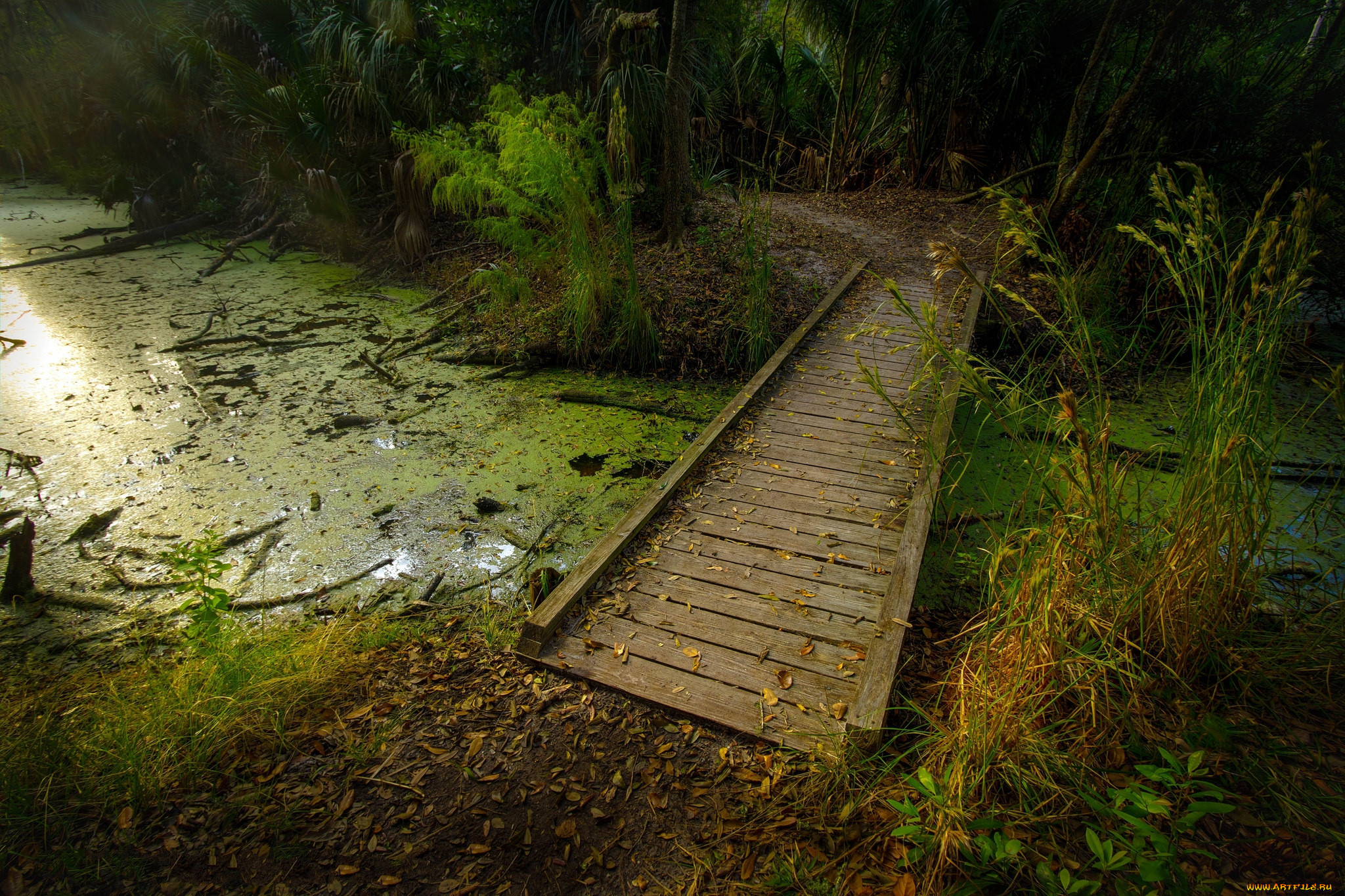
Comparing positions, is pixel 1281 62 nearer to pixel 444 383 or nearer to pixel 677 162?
pixel 677 162

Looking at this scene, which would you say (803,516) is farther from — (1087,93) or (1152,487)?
(1087,93)

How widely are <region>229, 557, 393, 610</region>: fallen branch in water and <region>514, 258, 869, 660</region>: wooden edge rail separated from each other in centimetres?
99

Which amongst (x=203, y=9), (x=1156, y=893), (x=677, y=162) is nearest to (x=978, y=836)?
(x=1156, y=893)

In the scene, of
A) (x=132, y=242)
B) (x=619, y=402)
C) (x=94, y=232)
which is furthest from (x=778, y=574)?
(x=94, y=232)

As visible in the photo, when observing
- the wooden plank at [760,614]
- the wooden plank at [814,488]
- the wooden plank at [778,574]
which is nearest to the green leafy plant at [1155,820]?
the wooden plank at [760,614]

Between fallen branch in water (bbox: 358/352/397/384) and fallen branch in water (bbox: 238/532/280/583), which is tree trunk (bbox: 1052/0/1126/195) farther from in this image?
fallen branch in water (bbox: 238/532/280/583)

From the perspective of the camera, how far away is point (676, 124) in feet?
17.8

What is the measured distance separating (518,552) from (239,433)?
6.77 ft

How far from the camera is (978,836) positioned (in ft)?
4.88

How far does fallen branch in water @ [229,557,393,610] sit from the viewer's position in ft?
8.57

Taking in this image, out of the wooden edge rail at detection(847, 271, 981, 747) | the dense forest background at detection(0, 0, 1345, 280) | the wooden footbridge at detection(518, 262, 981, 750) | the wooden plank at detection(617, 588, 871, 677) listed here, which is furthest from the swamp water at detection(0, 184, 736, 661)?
the dense forest background at detection(0, 0, 1345, 280)

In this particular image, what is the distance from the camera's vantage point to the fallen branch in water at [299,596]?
8.57ft

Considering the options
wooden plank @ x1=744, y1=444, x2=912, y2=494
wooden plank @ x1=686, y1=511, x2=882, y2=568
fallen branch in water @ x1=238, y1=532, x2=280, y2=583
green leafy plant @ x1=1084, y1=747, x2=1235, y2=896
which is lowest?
fallen branch in water @ x1=238, y1=532, x2=280, y2=583

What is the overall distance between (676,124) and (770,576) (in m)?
4.38
